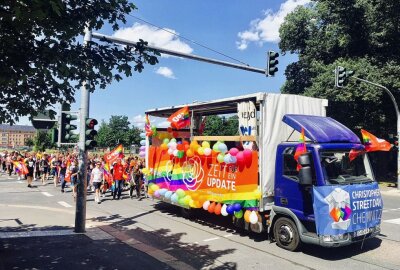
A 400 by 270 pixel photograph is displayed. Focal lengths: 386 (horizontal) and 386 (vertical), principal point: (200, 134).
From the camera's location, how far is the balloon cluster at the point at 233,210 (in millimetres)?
9102

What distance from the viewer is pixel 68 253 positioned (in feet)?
25.7

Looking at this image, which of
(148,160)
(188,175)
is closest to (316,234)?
(188,175)

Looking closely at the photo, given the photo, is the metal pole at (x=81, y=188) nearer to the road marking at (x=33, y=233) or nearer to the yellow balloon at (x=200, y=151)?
the road marking at (x=33, y=233)

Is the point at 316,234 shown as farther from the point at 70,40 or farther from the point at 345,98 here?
the point at 345,98

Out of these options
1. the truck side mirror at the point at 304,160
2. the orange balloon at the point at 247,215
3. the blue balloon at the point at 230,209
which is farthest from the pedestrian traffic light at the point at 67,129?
the truck side mirror at the point at 304,160

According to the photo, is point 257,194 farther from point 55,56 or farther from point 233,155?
point 55,56

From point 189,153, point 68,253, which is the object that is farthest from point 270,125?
point 68,253

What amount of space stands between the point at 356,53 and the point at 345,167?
23108mm

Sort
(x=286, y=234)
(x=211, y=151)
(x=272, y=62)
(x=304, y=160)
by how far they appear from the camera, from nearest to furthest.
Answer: (x=304, y=160)
(x=286, y=234)
(x=211, y=151)
(x=272, y=62)

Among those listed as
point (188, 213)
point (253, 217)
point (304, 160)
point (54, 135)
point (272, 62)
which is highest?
point (272, 62)

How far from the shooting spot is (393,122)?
93.9 ft

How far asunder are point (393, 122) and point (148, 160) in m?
21.8

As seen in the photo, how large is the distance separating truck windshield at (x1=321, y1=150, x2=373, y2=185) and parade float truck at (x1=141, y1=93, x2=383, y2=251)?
22 millimetres

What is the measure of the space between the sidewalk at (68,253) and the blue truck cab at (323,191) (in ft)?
9.72
